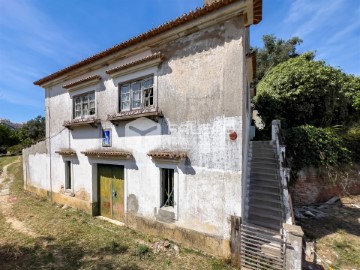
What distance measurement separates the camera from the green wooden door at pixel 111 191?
344 inches

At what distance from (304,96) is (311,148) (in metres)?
4.67

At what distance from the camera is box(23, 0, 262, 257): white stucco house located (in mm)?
5832

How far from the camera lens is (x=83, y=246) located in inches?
271

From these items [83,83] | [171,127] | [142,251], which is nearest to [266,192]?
[171,127]

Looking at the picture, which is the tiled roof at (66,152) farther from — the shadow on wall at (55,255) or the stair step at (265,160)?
the stair step at (265,160)

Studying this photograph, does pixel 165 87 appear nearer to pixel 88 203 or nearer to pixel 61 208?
pixel 88 203

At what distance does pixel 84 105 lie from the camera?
10.1m

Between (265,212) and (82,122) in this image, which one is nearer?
(265,212)

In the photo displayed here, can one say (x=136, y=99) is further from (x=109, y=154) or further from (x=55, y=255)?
(x=55, y=255)

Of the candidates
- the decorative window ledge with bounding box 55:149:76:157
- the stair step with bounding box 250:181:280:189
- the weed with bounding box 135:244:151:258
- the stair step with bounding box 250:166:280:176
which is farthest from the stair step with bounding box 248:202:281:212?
the decorative window ledge with bounding box 55:149:76:157

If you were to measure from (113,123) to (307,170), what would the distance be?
989cm

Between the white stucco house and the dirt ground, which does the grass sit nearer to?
the white stucco house

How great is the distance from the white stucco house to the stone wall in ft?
16.1

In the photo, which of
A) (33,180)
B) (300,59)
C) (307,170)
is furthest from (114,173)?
(300,59)
